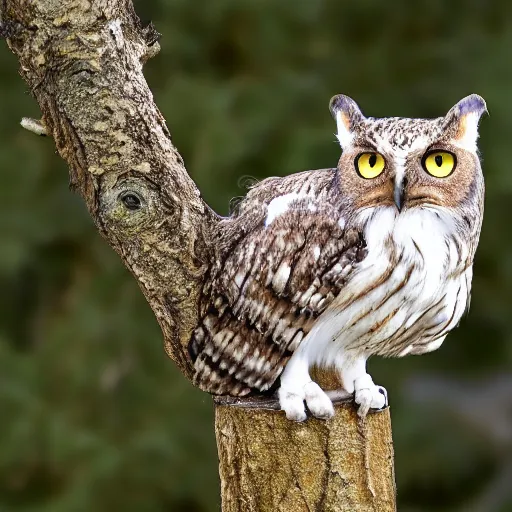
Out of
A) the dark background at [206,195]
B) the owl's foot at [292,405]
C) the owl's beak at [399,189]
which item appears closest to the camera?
the owl's beak at [399,189]

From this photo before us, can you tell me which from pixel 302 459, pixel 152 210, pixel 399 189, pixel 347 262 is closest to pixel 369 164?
pixel 399 189

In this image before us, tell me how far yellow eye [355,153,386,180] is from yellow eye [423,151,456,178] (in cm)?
8

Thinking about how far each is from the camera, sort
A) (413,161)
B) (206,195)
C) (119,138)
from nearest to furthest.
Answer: (413,161)
(119,138)
(206,195)

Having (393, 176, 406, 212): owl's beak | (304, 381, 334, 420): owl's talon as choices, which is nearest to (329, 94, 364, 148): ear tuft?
(393, 176, 406, 212): owl's beak

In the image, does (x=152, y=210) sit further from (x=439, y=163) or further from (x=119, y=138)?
(x=439, y=163)

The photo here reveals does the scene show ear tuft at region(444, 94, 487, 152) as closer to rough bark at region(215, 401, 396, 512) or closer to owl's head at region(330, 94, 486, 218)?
owl's head at region(330, 94, 486, 218)

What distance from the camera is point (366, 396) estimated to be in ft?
7.01

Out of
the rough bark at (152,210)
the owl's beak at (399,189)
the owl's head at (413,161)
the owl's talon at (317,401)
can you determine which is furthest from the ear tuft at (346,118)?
the owl's talon at (317,401)

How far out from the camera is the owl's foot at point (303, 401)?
2082mm

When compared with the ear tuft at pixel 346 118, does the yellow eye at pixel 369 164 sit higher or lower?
lower

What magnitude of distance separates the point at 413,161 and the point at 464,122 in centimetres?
15

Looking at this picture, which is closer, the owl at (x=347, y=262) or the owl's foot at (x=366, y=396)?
the owl at (x=347, y=262)

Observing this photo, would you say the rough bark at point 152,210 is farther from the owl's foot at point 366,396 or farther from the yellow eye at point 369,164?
the yellow eye at point 369,164

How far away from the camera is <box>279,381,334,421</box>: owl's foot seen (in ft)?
6.83
